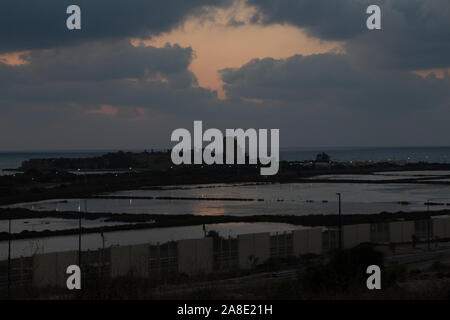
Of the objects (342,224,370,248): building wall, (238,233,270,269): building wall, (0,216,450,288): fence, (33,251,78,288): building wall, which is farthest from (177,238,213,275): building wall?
(342,224,370,248): building wall

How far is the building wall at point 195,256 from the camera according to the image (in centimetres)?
2020

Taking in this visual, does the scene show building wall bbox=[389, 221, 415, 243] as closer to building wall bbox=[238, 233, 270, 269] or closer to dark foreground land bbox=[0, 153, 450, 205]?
building wall bbox=[238, 233, 270, 269]

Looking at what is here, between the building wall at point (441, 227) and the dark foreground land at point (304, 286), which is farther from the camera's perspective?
the building wall at point (441, 227)

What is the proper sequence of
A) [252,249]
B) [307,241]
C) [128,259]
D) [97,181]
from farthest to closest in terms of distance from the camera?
1. [97,181]
2. [307,241]
3. [252,249]
4. [128,259]

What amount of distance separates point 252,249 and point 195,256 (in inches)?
100

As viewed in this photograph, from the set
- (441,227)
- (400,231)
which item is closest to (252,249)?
(400,231)

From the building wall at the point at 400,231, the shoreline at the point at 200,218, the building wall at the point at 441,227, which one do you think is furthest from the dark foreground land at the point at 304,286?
the shoreline at the point at 200,218

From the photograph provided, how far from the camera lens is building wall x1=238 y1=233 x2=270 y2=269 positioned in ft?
71.8

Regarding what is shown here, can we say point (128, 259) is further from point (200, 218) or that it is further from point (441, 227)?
point (200, 218)

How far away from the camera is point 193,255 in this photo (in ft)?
67.5

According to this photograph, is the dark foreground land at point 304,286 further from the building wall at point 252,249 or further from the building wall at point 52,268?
the building wall at point 52,268

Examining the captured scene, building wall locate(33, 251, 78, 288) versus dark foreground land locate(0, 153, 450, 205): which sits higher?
dark foreground land locate(0, 153, 450, 205)

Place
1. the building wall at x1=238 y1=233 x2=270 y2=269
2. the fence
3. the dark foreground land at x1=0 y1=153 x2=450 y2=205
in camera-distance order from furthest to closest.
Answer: the dark foreground land at x1=0 y1=153 x2=450 y2=205
the building wall at x1=238 y1=233 x2=270 y2=269
the fence
